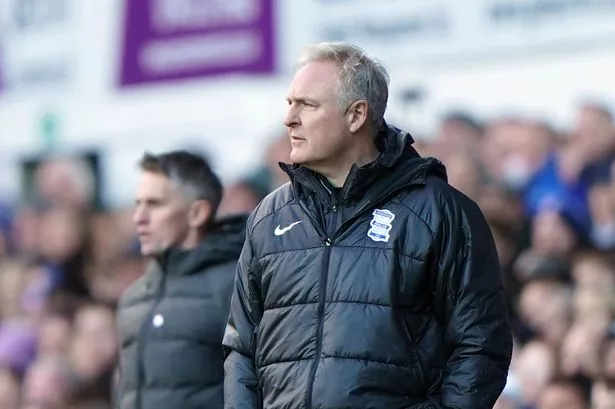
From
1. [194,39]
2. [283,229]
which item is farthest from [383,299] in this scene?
[194,39]

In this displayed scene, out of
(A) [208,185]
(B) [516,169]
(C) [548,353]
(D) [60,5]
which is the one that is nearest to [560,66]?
(B) [516,169]

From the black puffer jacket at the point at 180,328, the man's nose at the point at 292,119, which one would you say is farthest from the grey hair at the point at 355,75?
the black puffer jacket at the point at 180,328

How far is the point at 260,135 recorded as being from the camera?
898 centimetres

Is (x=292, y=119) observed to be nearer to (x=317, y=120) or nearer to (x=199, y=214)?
(x=317, y=120)

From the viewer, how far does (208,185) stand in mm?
5723

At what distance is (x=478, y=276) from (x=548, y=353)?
3510mm

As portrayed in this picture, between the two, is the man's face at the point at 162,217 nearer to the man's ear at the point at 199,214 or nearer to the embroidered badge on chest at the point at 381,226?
the man's ear at the point at 199,214

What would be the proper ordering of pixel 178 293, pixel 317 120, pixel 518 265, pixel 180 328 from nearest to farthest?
pixel 317 120 < pixel 180 328 < pixel 178 293 < pixel 518 265

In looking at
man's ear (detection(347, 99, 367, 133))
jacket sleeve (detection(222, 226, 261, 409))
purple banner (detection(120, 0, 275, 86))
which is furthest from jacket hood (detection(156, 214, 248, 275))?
purple banner (detection(120, 0, 275, 86))

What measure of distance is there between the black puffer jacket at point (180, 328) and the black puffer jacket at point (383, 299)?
135 centimetres

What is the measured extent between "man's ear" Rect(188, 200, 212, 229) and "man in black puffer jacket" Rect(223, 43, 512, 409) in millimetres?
1616

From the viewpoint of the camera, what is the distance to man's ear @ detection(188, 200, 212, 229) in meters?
5.66

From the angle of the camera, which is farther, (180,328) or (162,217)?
(162,217)

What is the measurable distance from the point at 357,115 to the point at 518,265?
3.71 m
